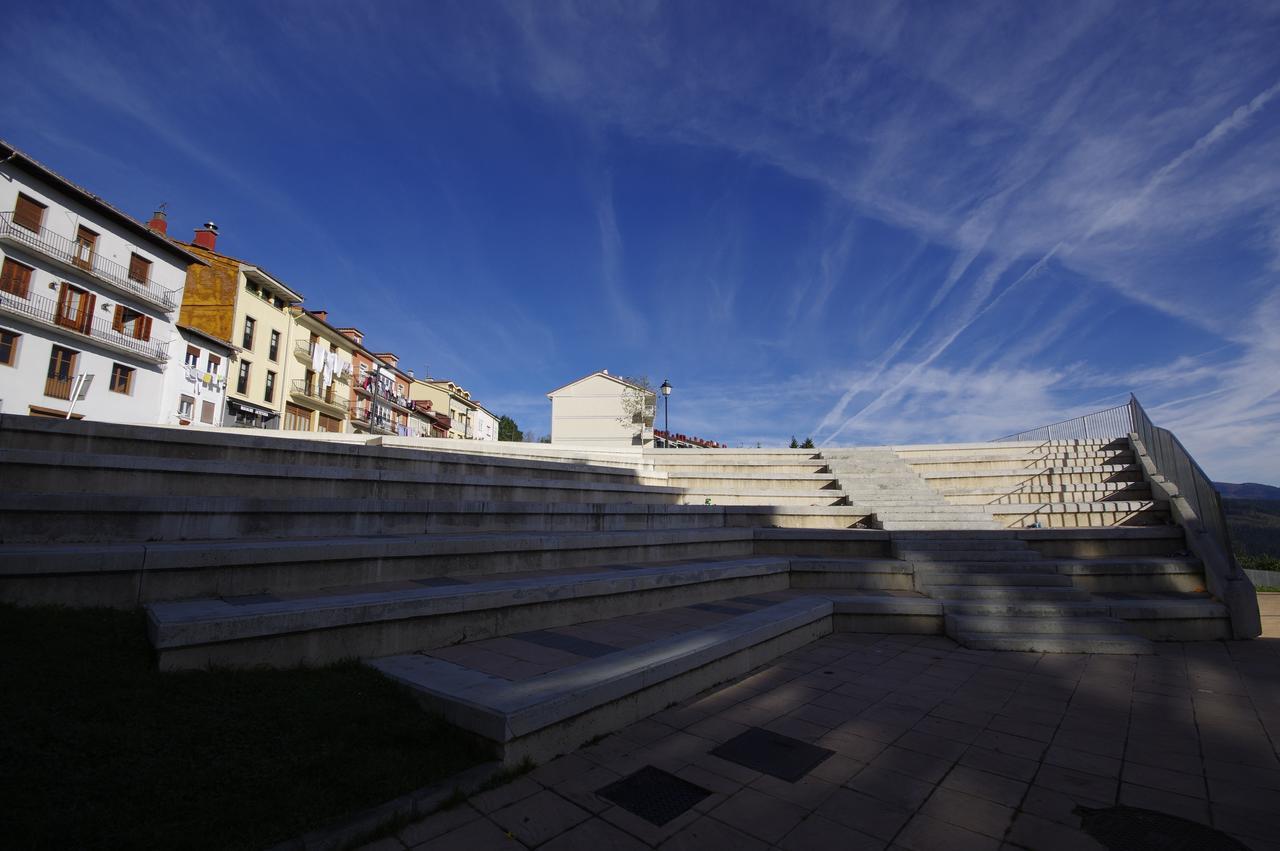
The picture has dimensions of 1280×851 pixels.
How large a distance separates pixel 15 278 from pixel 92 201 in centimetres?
475

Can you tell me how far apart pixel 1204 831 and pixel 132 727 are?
197 inches

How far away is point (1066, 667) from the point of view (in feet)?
18.3

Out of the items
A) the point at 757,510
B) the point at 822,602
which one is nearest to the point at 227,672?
the point at 822,602

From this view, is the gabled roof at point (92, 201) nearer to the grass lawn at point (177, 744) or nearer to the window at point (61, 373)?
the window at point (61, 373)

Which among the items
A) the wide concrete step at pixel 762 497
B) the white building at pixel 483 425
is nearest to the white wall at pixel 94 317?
the wide concrete step at pixel 762 497

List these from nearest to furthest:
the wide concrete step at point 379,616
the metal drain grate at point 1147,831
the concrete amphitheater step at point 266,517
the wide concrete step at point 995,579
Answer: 1. the metal drain grate at point 1147,831
2. the wide concrete step at point 379,616
3. the concrete amphitheater step at point 266,517
4. the wide concrete step at point 995,579

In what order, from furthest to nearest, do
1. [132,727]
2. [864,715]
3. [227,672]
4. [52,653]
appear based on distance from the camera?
[864,715] < [227,672] < [52,653] < [132,727]

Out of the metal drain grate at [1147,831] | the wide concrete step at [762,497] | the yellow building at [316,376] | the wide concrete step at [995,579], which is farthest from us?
the yellow building at [316,376]

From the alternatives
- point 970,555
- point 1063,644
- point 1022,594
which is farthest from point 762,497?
point 1063,644

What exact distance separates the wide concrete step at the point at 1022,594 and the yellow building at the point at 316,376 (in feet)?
136

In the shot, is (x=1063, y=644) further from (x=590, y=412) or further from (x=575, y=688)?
(x=590, y=412)

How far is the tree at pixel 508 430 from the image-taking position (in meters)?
85.8

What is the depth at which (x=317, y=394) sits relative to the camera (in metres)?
41.0

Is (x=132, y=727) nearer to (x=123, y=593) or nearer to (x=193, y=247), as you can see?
(x=123, y=593)
